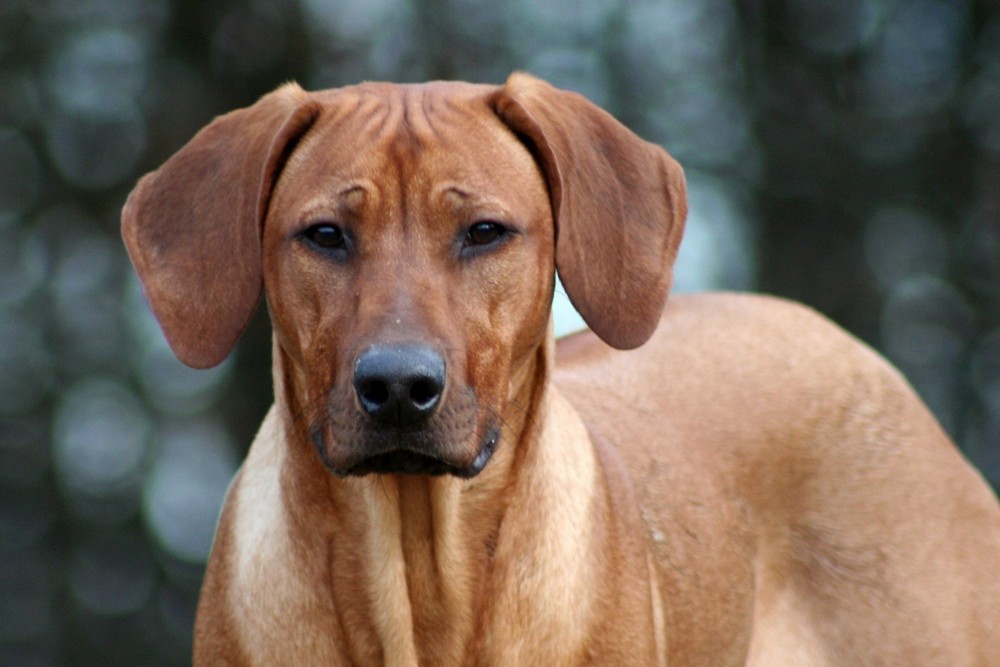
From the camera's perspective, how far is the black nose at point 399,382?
131 inches

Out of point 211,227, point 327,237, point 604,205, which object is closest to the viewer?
point 327,237

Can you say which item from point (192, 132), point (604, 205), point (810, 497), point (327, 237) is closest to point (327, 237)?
point (327, 237)

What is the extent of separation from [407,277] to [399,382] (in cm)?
30

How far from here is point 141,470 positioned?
38.6 feet

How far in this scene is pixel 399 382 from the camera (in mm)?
3338

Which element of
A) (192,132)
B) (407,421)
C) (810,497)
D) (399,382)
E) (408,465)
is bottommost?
(192,132)

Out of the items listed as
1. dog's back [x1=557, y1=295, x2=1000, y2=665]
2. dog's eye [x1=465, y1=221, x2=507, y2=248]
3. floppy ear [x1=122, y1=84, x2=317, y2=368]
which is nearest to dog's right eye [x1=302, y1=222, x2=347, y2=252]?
floppy ear [x1=122, y1=84, x2=317, y2=368]

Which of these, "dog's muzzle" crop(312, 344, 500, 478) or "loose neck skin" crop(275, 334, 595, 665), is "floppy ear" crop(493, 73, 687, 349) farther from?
"dog's muzzle" crop(312, 344, 500, 478)

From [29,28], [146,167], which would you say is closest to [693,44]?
[146,167]

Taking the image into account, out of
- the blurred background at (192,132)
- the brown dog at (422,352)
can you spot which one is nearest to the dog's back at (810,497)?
the brown dog at (422,352)

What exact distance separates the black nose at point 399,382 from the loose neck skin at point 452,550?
0.43 meters

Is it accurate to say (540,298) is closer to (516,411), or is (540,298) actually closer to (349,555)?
(516,411)

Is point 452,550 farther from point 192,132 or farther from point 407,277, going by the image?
point 192,132

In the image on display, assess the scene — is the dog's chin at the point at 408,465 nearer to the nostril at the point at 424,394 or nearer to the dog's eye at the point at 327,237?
the nostril at the point at 424,394
